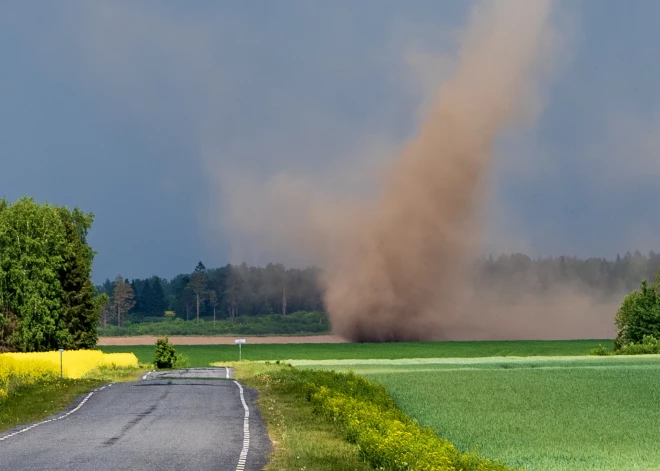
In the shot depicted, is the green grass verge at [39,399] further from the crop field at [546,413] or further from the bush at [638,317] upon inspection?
the bush at [638,317]

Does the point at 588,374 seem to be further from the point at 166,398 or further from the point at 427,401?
the point at 166,398

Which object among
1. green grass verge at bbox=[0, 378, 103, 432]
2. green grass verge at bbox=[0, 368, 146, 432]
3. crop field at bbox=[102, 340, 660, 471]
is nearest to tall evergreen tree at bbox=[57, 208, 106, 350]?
green grass verge at bbox=[0, 368, 146, 432]

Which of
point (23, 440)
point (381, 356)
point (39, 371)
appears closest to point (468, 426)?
point (23, 440)

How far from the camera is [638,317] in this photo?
112 meters

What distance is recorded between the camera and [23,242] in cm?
8962

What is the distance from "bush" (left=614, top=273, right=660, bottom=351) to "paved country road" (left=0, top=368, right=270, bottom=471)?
257 ft

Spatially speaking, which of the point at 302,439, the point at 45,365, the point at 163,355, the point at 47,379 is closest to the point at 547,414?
the point at 302,439

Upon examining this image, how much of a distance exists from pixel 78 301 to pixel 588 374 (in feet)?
181

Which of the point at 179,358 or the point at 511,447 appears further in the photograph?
the point at 179,358

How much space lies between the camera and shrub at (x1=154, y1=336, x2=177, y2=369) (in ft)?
272

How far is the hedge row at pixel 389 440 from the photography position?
55.9ft

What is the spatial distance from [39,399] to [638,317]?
279 ft

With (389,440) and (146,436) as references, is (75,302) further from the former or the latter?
(389,440)

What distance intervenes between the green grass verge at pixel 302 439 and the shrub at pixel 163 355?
4315 cm
